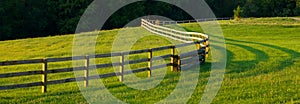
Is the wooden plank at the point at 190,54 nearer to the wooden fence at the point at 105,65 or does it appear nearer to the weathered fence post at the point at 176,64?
the wooden fence at the point at 105,65

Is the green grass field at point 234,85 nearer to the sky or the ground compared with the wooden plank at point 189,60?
nearer to the ground

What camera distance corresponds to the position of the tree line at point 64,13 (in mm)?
60359

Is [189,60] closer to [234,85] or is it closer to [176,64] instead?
[176,64]

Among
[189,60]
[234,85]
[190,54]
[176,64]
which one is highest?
[190,54]

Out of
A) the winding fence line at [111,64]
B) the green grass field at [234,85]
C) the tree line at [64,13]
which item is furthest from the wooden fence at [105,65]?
the tree line at [64,13]

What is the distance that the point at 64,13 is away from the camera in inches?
2586

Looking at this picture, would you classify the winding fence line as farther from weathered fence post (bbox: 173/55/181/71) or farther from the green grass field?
the green grass field

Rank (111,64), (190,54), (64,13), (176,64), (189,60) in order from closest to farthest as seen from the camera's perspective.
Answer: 1. (111,64)
2. (176,64)
3. (189,60)
4. (190,54)
5. (64,13)

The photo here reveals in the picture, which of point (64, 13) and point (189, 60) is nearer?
point (189, 60)

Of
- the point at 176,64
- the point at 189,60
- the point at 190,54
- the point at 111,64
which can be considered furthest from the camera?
the point at 190,54

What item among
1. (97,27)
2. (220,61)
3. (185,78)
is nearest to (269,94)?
(185,78)

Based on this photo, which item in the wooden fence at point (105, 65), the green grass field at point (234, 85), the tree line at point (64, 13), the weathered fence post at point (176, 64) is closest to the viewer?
the green grass field at point (234, 85)

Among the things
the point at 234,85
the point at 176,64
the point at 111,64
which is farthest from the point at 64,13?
the point at 234,85

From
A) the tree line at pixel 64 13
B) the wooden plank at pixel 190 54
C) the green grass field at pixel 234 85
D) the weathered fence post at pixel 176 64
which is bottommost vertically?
the green grass field at pixel 234 85
